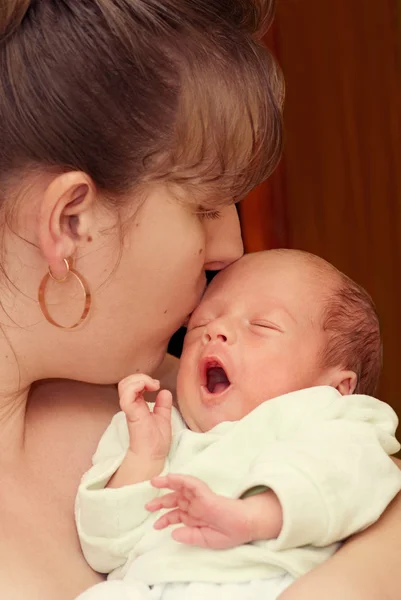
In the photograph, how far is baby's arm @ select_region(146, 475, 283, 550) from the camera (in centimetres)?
110

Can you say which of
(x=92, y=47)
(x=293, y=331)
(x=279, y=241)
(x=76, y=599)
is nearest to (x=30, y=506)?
(x=76, y=599)

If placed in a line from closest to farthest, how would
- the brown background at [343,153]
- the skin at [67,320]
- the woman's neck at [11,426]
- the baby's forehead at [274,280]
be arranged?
the skin at [67,320]
the woman's neck at [11,426]
the baby's forehead at [274,280]
the brown background at [343,153]

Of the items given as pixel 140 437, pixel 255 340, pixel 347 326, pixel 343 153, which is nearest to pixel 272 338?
pixel 255 340

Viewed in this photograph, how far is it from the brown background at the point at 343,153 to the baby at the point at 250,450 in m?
0.89

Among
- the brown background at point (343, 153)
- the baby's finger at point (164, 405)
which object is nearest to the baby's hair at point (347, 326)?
the baby's finger at point (164, 405)

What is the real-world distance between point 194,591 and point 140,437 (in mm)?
228

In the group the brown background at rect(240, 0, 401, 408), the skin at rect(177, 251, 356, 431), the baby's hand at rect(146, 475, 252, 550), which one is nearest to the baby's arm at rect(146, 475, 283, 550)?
the baby's hand at rect(146, 475, 252, 550)

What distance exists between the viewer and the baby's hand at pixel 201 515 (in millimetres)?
1097

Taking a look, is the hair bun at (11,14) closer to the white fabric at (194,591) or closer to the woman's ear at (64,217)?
the woman's ear at (64,217)

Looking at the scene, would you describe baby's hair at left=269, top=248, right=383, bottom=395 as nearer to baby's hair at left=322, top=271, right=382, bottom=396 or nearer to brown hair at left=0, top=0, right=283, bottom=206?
baby's hair at left=322, top=271, right=382, bottom=396

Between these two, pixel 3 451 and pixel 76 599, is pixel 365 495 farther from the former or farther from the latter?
pixel 3 451

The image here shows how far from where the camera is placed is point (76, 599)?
1.17 m

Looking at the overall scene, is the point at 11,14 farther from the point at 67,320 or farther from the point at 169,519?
the point at 169,519

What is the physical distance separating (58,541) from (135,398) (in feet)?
0.71
